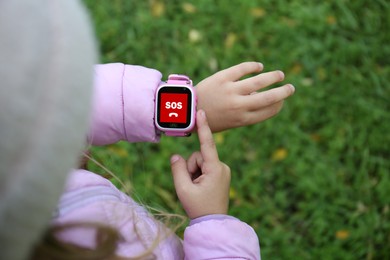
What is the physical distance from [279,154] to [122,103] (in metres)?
0.95

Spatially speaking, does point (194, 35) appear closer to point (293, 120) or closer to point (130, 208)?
point (293, 120)

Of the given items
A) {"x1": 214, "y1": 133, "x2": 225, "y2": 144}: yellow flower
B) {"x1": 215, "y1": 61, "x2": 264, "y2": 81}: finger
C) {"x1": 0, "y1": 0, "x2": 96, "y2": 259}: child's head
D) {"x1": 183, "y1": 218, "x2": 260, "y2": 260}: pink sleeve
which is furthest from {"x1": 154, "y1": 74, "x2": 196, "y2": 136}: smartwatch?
{"x1": 214, "y1": 133, "x2": 225, "y2": 144}: yellow flower

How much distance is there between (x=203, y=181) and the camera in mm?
1324

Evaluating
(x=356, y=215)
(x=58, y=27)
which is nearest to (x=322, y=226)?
(x=356, y=215)

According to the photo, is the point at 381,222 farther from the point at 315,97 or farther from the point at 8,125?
the point at 8,125

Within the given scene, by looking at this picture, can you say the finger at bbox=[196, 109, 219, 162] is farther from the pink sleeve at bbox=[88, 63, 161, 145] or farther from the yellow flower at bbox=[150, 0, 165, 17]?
the yellow flower at bbox=[150, 0, 165, 17]

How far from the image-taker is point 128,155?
2.21 metres

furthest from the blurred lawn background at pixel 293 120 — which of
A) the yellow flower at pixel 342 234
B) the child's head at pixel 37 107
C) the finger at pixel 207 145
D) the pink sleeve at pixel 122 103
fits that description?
the child's head at pixel 37 107

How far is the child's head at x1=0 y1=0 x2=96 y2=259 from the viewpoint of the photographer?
2.30 feet

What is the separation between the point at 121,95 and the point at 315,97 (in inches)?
43.1

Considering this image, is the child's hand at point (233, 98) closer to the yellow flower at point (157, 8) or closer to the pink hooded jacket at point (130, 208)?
the pink hooded jacket at point (130, 208)

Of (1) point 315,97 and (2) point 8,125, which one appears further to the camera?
(1) point 315,97

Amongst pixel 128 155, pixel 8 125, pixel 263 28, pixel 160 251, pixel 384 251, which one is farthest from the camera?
pixel 263 28

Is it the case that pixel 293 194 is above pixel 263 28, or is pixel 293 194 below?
below
